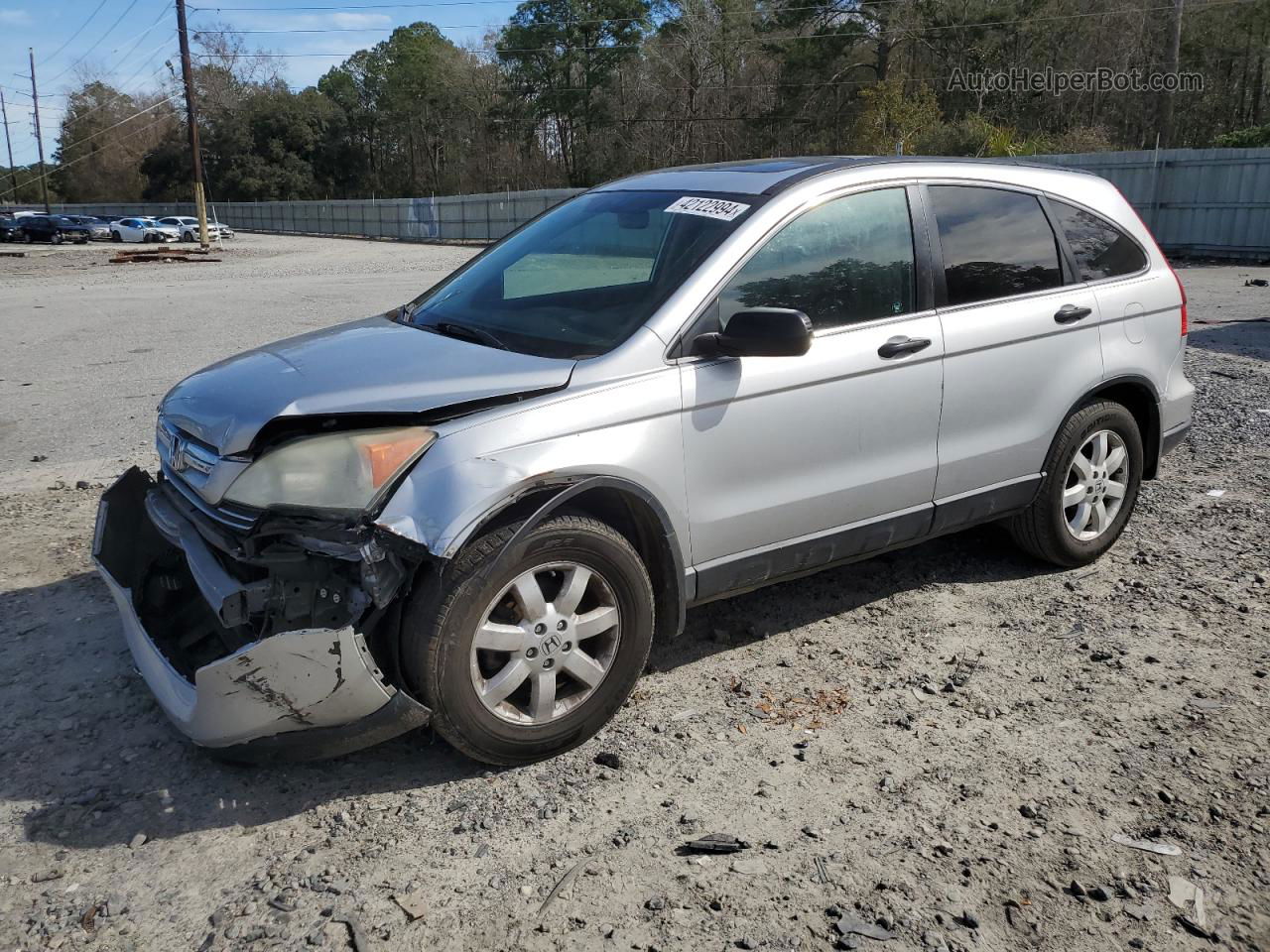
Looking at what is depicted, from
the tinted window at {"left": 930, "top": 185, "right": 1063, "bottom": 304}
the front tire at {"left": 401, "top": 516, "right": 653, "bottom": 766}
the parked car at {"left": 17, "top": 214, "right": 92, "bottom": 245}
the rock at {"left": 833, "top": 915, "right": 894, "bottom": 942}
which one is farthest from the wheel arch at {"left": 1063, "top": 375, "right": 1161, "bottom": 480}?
the parked car at {"left": 17, "top": 214, "right": 92, "bottom": 245}

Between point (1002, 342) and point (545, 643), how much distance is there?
94.3 inches

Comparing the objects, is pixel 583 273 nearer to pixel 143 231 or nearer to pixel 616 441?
pixel 616 441

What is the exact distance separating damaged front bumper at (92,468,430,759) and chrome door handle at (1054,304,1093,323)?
320 cm

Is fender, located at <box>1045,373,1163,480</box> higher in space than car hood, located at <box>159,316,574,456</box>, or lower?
lower

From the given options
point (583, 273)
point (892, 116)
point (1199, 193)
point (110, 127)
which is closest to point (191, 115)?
point (892, 116)

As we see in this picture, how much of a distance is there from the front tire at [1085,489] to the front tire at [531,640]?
219 cm

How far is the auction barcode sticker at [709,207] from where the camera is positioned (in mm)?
3939

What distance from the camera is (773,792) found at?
331 cm

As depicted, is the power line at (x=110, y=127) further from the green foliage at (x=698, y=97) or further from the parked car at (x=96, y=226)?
the parked car at (x=96, y=226)

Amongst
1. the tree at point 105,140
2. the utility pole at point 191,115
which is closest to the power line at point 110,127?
the tree at point 105,140

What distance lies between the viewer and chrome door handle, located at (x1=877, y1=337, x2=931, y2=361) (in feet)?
13.4

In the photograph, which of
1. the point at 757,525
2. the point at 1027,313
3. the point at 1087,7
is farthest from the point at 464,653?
the point at 1087,7

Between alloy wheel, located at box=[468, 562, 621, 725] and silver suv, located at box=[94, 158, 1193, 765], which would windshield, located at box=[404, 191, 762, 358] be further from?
alloy wheel, located at box=[468, 562, 621, 725]

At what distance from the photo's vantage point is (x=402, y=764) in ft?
11.5
